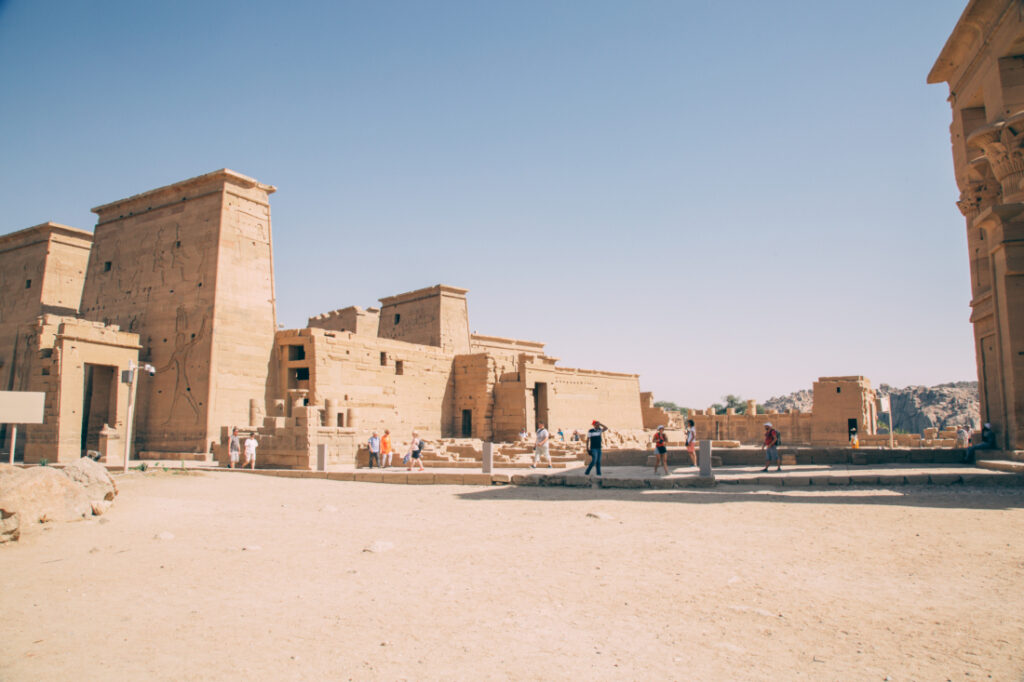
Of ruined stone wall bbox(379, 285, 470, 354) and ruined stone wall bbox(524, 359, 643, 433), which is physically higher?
ruined stone wall bbox(379, 285, 470, 354)

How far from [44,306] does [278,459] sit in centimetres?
1590

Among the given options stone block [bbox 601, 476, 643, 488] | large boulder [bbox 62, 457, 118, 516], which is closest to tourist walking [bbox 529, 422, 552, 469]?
stone block [bbox 601, 476, 643, 488]

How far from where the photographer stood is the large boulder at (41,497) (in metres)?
7.59

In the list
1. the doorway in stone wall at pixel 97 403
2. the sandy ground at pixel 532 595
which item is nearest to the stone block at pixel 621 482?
the sandy ground at pixel 532 595

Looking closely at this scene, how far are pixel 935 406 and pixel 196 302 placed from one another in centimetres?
6957

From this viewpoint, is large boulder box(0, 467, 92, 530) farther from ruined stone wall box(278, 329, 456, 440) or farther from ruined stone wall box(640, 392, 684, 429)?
ruined stone wall box(640, 392, 684, 429)

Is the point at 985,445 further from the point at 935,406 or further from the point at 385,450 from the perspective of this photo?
the point at 935,406

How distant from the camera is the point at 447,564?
629cm

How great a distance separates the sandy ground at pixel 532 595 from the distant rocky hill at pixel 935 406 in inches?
2419

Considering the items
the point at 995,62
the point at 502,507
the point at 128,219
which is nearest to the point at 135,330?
the point at 128,219

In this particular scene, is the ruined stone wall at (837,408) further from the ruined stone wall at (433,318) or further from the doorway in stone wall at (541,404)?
the ruined stone wall at (433,318)

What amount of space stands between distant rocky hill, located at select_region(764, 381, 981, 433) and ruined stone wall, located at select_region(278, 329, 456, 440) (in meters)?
49.7

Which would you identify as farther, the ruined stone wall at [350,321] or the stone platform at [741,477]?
the ruined stone wall at [350,321]

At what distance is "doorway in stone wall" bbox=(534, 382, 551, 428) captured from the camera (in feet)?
92.5
